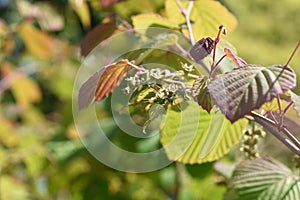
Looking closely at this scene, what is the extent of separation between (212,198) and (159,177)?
185mm

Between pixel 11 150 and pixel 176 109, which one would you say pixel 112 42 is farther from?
pixel 11 150

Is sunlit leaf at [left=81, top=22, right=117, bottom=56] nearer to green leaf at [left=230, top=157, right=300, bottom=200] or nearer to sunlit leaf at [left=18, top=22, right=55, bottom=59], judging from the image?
green leaf at [left=230, top=157, right=300, bottom=200]

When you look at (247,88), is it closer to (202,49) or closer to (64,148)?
(202,49)

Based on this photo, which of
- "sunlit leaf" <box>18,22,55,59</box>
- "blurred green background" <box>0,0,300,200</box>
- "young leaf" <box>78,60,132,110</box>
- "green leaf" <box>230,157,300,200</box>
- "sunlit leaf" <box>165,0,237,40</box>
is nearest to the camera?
"young leaf" <box>78,60,132,110</box>

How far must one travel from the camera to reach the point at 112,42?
96 centimetres

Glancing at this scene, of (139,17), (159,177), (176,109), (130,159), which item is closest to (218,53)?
(176,109)

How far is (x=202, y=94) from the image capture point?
0.59m

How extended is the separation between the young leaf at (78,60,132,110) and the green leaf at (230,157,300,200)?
0.83 feet

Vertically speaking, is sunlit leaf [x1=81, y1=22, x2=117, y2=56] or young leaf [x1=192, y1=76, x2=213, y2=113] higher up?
young leaf [x1=192, y1=76, x2=213, y2=113]

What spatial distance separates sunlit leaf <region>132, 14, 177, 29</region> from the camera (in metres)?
0.91

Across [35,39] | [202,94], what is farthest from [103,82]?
[35,39]

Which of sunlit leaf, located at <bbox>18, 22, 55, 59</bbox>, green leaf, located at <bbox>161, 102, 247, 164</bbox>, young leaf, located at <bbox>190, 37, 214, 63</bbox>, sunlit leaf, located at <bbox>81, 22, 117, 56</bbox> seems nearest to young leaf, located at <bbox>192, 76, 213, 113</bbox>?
young leaf, located at <bbox>190, 37, 214, 63</bbox>

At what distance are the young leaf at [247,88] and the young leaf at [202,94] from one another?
4cm

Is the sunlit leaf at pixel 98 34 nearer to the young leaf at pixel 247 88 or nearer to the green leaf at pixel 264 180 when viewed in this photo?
the green leaf at pixel 264 180
